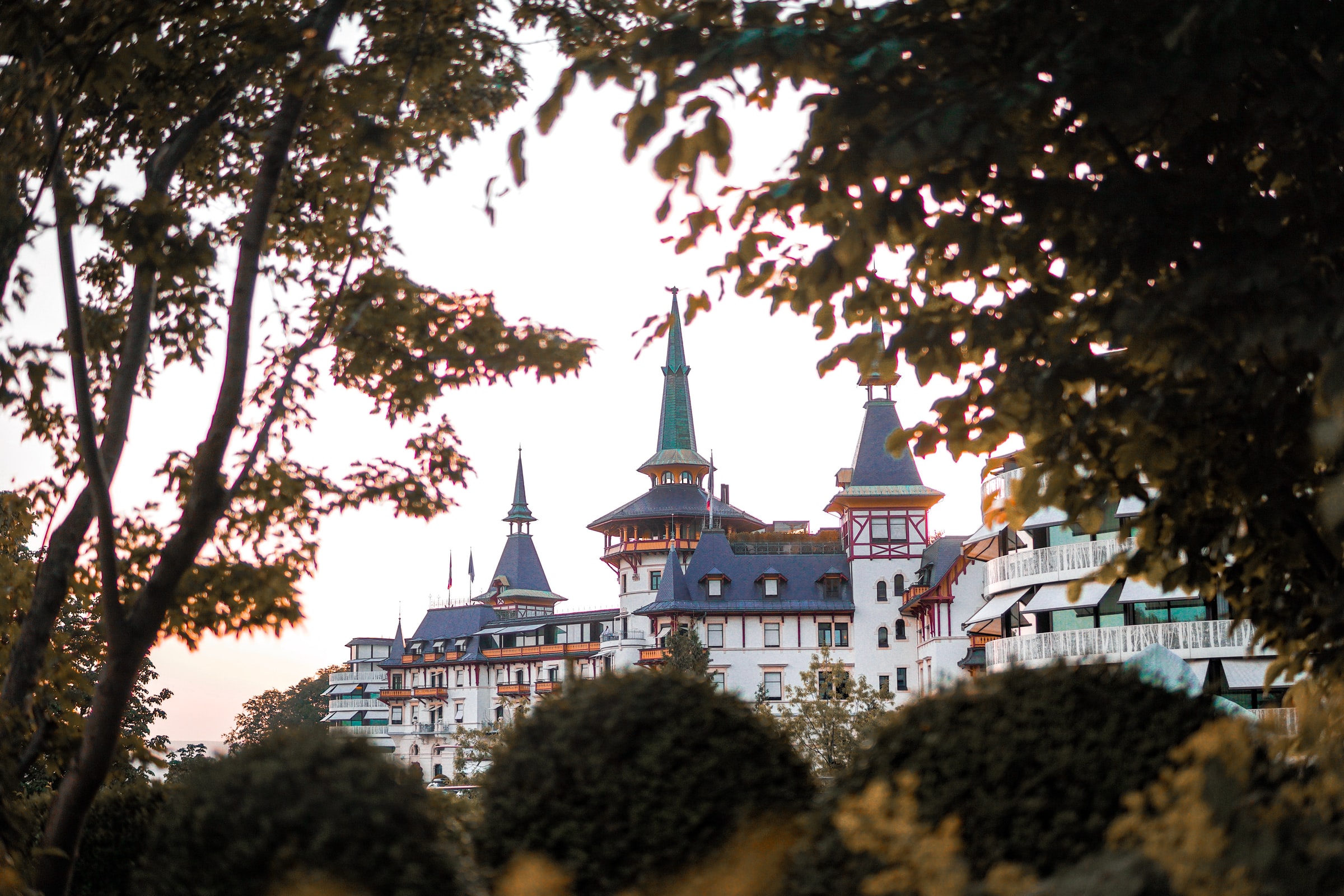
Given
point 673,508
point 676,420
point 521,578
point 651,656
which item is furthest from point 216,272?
point 521,578

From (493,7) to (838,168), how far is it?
4341 mm

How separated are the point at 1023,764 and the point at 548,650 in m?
82.9

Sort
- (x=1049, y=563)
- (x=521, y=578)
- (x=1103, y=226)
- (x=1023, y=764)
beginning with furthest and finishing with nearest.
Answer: (x=521, y=578), (x=1049, y=563), (x=1103, y=226), (x=1023, y=764)

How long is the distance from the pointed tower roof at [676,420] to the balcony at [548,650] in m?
13.9

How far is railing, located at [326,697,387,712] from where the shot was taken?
10931 cm

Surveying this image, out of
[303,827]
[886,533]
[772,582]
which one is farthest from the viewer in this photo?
[772,582]

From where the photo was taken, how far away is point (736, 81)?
5.15 metres

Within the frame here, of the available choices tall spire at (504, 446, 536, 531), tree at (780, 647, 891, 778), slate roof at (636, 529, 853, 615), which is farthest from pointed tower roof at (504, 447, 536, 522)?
tree at (780, 647, 891, 778)

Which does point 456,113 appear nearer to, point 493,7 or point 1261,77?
point 493,7

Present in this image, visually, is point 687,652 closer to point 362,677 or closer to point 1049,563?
point 1049,563

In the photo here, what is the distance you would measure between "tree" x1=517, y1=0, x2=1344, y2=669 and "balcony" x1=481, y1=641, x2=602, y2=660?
3032 inches

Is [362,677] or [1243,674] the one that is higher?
[362,677]

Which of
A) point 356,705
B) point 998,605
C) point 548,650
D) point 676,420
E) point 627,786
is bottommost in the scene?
point 627,786

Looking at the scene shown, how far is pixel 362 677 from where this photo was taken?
373ft
